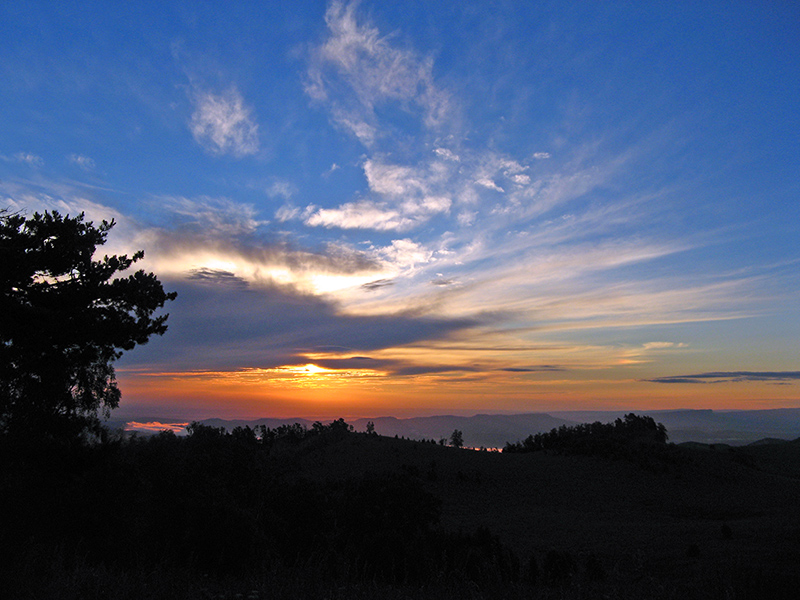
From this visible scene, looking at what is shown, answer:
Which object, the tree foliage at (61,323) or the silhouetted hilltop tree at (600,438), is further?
the silhouetted hilltop tree at (600,438)

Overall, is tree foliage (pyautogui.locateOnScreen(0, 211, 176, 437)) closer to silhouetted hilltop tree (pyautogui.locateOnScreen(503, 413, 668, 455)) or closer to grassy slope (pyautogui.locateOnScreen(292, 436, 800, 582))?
grassy slope (pyautogui.locateOnScreen(292, 436, 800, 582))

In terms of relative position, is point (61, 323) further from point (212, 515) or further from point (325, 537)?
point (325, 537)

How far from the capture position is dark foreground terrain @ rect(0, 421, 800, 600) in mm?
5879

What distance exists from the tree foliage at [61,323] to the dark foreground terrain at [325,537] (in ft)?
4.19

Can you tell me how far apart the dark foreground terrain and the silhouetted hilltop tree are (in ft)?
41.7

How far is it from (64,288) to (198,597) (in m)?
13.9

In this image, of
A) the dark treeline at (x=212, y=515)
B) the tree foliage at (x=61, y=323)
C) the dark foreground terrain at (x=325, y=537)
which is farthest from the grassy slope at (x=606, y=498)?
the tree foliage at (x=61, y=323)

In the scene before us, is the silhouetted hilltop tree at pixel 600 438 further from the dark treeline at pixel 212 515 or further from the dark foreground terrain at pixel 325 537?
the dark treeline at pixel 212 515

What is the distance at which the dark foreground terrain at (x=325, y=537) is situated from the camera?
5.88 meters

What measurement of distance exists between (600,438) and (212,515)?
174 ft

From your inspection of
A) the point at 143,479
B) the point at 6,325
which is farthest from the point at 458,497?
the point at 6,325

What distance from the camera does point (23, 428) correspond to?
14.7 metres

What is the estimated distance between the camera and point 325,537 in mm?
17953

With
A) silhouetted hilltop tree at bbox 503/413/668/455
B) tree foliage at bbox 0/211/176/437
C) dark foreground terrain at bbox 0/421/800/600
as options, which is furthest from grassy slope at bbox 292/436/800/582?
tree foliage at bbox 0/211/176/437
